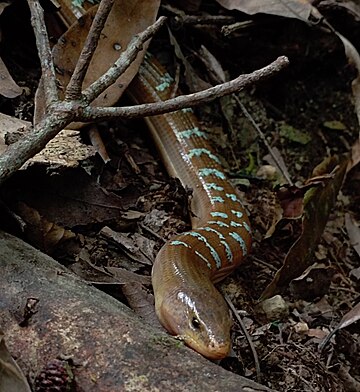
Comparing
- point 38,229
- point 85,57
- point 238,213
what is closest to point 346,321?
point 238,213

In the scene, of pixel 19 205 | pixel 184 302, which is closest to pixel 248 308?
pixel 184 302

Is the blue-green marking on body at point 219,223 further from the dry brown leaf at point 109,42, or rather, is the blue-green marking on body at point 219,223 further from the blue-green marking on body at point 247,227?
the dry brown leaf at point 109,42

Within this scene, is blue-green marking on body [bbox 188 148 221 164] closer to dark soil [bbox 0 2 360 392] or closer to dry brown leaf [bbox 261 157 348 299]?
dark soil [bbox 0 2 360 392]

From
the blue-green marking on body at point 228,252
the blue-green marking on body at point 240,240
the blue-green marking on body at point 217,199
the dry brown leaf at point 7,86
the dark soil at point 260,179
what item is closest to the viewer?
the dark soil at point 260,179

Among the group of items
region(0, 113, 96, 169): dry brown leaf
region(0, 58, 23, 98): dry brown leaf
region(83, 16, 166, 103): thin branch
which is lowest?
region(0, 113, 96, 169): dry brown leaf

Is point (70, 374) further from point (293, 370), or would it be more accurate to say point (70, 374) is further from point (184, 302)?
point (293, 370)

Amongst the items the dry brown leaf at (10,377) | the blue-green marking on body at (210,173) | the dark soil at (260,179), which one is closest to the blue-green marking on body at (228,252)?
the dark soil at (260,179)

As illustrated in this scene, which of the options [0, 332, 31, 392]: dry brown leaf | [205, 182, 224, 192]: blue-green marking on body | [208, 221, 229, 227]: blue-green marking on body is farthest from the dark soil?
[0, 332, 31, 392]: dry brown leaf
